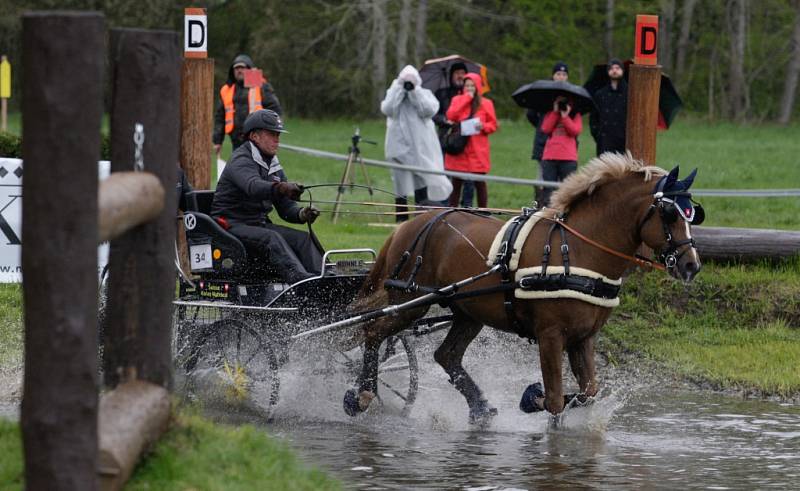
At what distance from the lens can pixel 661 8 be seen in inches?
1622

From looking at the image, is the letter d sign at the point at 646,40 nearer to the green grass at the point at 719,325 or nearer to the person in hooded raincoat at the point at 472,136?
the green grass at the point at 719,325

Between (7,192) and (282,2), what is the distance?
32.8 metres

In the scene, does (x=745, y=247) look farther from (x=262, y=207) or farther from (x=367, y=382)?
(x=262, y=207)

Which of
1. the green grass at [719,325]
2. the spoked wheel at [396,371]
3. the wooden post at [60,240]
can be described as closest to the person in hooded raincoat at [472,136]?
the green grass at [719,325]

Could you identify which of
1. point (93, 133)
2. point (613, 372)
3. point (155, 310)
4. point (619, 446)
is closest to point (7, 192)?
point (613, 372)

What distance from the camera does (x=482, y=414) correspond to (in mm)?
8719

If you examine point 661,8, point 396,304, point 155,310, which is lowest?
point 396,304

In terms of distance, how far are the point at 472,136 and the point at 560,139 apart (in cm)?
103

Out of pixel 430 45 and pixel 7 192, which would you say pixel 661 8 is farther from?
pixel 7 192

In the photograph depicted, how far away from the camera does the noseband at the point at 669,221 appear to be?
7.71 m

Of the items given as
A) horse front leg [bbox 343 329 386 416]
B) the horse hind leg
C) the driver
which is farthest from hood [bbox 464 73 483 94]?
horse front leg [bbox 343 329 386 416]

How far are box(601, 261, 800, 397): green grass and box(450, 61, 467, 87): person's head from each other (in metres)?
4.79

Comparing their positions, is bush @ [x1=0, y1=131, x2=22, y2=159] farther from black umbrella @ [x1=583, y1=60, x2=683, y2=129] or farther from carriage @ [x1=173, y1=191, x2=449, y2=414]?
black umbrella @ [x1=583, y1=60, x2=683, y2=129]

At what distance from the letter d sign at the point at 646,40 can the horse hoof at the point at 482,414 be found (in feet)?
11.8
